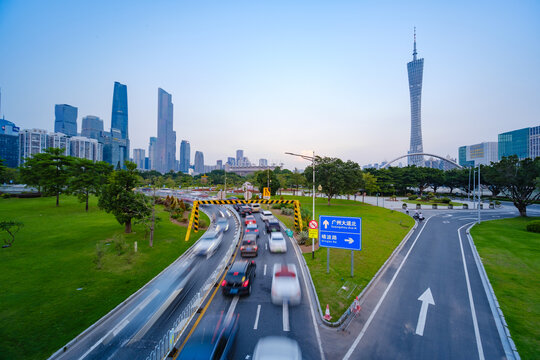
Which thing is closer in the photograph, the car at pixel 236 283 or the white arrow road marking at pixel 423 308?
the white arrow road marking at pixel 423 308

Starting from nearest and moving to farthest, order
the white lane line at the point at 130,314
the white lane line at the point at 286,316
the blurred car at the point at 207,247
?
the white lane line at the point at 130,314 < the white lane line at the point at 286,316 < the blurred car at the point at 207,247

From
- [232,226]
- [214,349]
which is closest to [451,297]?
[214,349]

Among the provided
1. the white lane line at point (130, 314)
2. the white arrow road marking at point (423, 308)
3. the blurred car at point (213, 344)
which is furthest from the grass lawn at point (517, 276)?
the white lane line at point (130, 314)

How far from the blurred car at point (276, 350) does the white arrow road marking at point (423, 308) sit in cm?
708

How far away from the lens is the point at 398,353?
938cm

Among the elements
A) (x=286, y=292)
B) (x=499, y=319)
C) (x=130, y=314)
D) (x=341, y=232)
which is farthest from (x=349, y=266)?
(x=130, y=314)

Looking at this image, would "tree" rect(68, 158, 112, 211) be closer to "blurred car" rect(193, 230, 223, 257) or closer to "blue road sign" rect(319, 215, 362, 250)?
"blurred car" rect(193, 230, 223, 257)

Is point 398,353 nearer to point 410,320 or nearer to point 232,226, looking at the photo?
point 410,320

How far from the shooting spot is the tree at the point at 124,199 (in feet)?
76.6

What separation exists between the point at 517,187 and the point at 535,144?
608ft

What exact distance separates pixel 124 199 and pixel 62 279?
966 cm

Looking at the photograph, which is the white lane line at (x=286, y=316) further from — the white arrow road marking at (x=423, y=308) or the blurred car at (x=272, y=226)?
the blurred car at (x=272, y=226)

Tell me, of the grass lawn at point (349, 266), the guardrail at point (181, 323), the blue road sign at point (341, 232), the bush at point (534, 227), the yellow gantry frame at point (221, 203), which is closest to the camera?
the guardrail at point (181, 323)

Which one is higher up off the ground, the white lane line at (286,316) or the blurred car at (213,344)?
the blurred car at (213,344)
